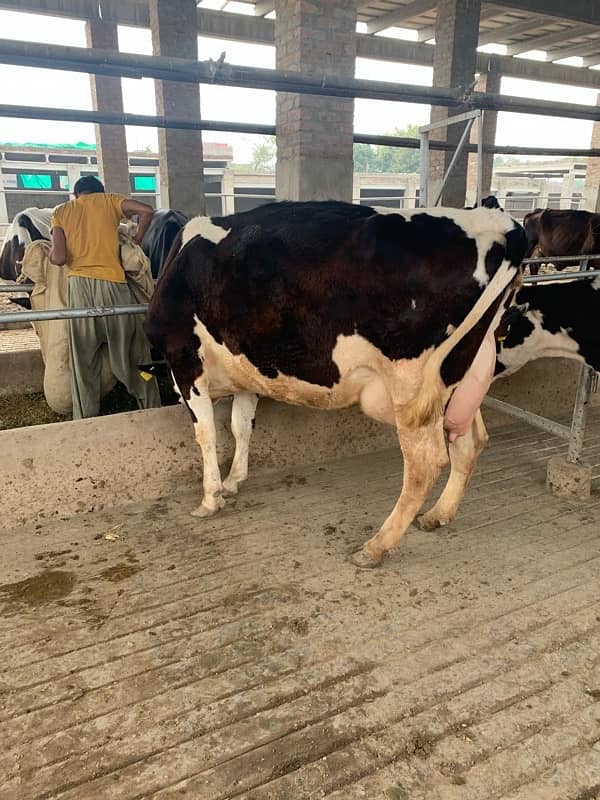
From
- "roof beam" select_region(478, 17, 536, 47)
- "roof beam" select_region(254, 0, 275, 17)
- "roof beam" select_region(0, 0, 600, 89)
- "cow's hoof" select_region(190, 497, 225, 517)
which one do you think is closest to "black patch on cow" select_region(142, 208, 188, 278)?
"cow's hoof" select_region(190, 497, 225, 517)

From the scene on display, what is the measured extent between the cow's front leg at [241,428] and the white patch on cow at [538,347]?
1.97 metres

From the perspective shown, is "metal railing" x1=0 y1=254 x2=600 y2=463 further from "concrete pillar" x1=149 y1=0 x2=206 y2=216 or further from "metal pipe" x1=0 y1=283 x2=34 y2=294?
"concrete pillar" x1=149 y1=0 x2=206 y2=216

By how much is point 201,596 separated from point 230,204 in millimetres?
23017

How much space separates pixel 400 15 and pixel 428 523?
47.4 feet

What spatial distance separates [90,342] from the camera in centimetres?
404

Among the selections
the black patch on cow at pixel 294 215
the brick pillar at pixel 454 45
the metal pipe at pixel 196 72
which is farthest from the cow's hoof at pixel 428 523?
the brick pillar at pixel 454 45

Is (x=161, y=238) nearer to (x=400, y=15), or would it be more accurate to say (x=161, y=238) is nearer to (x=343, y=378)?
(x=343, y=378)

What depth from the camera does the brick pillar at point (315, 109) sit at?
7.63 meters

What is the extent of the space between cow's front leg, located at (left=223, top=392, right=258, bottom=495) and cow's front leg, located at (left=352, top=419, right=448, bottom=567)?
1107 mm

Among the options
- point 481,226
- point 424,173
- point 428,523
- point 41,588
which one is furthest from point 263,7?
point 41,588

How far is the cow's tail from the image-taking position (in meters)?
2.68

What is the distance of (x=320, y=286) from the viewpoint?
2814 millimetres

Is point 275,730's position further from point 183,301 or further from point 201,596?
point 183,301

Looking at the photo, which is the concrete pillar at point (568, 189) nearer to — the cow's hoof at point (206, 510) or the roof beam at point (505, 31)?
the roof beam at point (505, 31)
